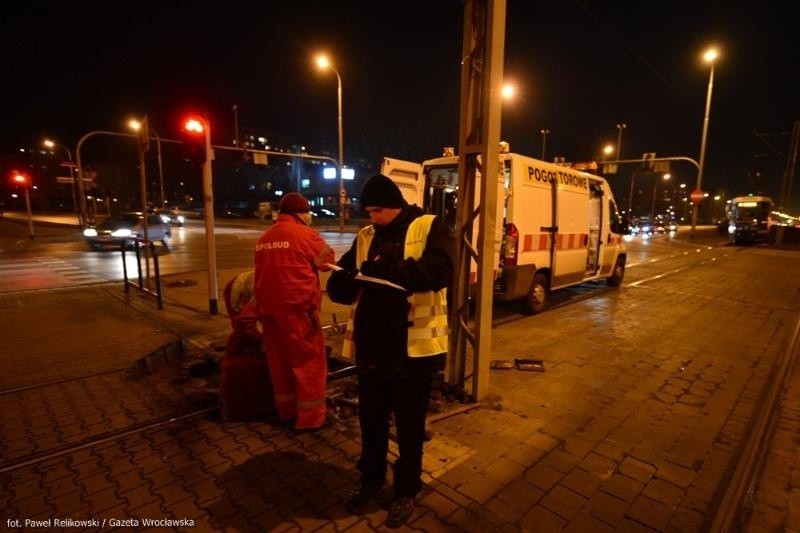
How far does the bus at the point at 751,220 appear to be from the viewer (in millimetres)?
25812

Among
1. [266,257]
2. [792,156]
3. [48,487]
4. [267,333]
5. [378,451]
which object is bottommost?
[48,487]

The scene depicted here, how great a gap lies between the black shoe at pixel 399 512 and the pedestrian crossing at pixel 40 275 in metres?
10.4

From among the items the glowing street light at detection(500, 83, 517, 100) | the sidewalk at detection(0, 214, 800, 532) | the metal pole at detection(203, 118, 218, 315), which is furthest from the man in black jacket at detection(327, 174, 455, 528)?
the glowing street light at detection(500, 83, 517, 100)

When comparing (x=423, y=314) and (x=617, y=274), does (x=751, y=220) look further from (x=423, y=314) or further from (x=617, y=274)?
(x=423, y=314)

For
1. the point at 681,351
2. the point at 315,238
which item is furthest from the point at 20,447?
the point at 681,351

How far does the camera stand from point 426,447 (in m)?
3.41

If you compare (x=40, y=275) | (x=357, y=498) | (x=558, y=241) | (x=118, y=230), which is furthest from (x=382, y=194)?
(x=118, y=230)

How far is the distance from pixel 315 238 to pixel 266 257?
15.7 inches

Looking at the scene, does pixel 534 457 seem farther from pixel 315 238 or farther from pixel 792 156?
pixel 792 156

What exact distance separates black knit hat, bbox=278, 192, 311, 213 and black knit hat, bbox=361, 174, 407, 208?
3.31 ft

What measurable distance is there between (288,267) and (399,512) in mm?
1789

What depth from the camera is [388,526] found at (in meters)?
2.58

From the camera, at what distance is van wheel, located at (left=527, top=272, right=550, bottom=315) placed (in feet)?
24.6

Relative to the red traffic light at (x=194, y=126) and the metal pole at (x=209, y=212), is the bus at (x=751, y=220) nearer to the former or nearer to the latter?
the metal pole at (x=209, y=212)
